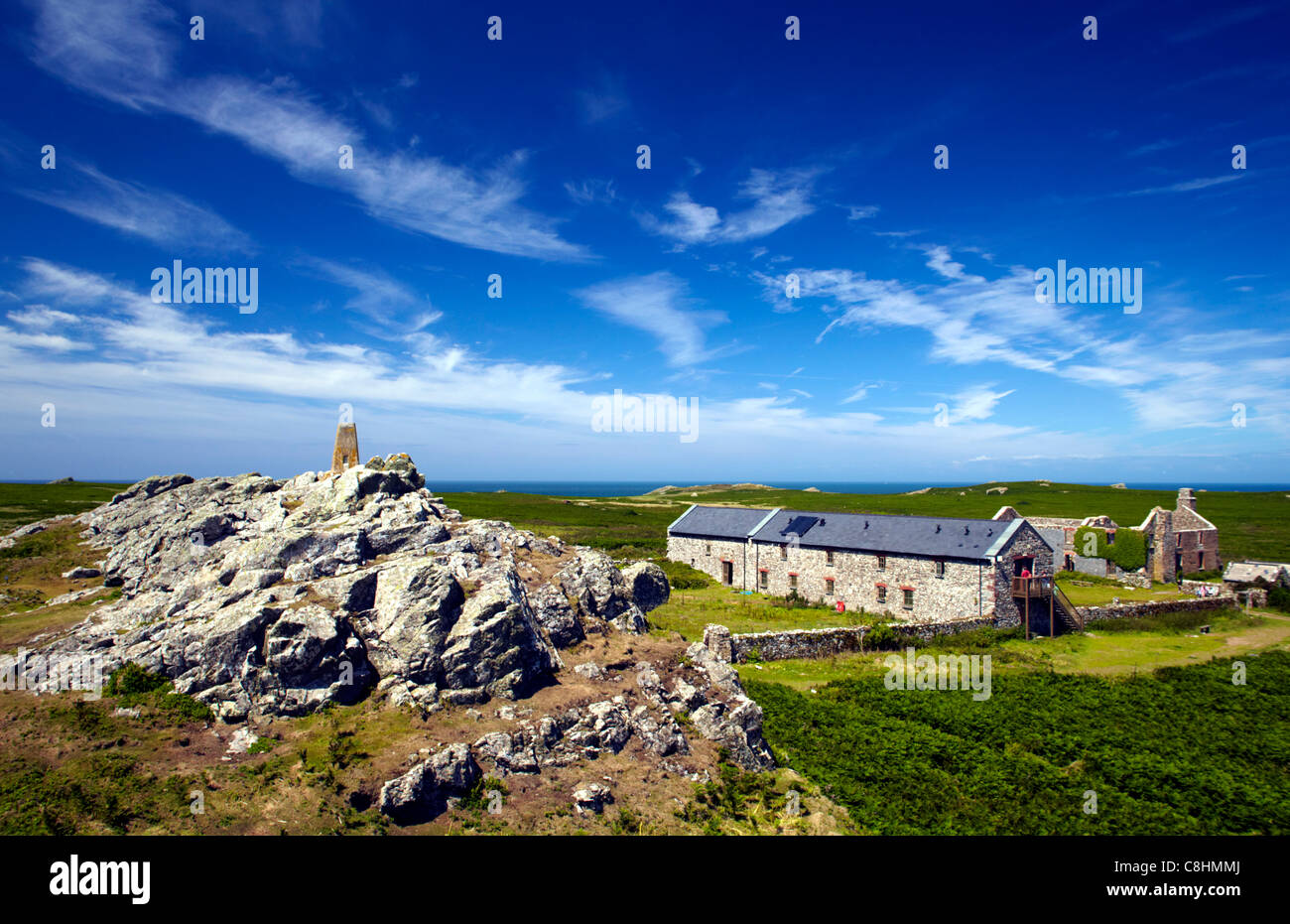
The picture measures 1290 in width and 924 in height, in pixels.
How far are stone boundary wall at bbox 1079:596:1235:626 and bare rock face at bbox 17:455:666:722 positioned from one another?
34.9 meters

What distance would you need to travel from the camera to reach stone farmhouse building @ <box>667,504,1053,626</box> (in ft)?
137

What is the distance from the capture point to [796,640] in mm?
35719

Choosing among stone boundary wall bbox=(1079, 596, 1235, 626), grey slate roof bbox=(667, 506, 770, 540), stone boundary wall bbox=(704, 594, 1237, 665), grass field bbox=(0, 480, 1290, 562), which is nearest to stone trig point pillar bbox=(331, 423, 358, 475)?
stone boundary wall bbox=(704, 594, 1237, 665)

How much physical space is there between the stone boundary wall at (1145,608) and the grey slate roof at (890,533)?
30.0 ft

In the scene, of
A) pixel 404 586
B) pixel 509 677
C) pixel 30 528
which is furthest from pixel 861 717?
pixel 30 528

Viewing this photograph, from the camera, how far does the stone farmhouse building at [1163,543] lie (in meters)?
57.8

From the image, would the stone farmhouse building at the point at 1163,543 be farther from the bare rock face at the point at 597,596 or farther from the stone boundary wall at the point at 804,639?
the bare rock face at the point at 597,596

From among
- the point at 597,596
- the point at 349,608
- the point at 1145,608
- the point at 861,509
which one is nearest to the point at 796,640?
the point at 597,596

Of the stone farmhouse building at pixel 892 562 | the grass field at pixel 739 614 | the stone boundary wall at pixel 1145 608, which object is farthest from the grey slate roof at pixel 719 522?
the stone boundary wall at pixel 1145 608

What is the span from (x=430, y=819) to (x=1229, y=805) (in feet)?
78.6

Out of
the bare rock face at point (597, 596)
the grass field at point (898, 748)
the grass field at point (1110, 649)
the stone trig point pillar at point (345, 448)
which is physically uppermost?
the stone trig point pillar at point (345, 448)

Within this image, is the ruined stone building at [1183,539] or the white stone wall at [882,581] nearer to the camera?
the white stone wall at [882,581]

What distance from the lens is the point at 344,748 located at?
17656 mm
